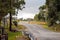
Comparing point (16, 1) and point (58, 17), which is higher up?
point (16, 1)

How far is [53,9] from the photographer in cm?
6303

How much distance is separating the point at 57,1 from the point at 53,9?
266cm

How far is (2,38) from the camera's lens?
16984 mm

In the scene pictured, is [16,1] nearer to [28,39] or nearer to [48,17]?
[48,17]

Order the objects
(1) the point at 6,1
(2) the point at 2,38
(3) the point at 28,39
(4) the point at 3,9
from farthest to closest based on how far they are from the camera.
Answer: (1) the point at 6,1
(4) the point at 3,9
(3) the point at 28,39
(2) the point at 2,38

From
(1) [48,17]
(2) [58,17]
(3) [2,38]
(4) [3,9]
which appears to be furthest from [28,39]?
(1) [48,17]

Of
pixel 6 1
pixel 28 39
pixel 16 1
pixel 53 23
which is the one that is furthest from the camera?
pixel 53 23

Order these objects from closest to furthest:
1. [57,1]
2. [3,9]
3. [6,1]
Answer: [3,9], [6,1], [57,1]

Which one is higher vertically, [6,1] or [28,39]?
[6,1]

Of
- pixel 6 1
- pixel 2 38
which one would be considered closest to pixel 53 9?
pixel 6 1

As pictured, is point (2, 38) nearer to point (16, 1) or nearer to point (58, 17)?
point (16, 1)

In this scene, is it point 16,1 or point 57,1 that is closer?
point 16,1

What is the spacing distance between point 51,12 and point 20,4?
649 inches

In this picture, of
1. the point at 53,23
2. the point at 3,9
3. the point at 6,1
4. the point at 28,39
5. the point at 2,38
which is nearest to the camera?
the point at 2,38
